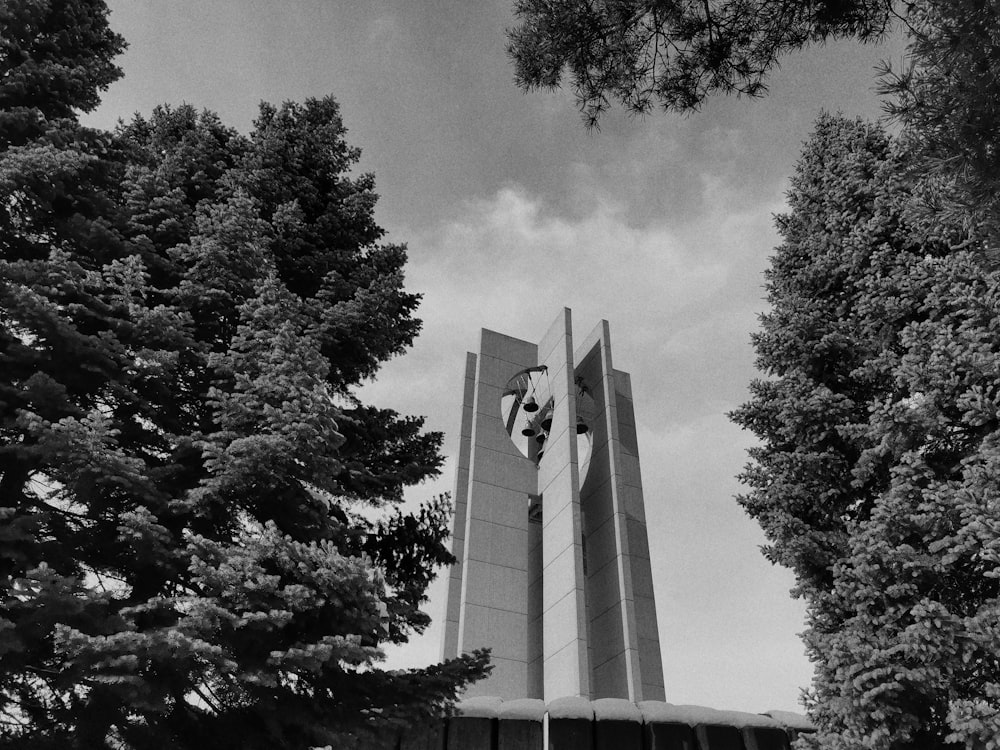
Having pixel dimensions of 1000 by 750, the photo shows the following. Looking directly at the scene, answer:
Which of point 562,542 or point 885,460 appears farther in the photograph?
point 562,542

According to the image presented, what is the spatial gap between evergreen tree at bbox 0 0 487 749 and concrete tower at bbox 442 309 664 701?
11.6 m

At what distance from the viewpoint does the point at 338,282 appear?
25.5ft

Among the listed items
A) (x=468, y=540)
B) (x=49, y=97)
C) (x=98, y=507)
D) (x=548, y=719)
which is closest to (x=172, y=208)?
(x=49, y=97)

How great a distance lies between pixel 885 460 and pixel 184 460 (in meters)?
6.99

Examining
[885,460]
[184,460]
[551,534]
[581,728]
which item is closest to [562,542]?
[551,534]

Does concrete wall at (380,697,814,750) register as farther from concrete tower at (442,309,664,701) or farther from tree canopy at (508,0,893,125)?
concrete tower at (442,309,664,701)

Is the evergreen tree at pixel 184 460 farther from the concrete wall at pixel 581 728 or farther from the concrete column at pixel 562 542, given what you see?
the concrete column at pixel 562 542

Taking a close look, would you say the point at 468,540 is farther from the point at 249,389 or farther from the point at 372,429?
the point at 249,389

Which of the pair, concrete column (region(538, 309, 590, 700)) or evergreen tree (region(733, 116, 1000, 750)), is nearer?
evergreen tree (region(733, 116, 1000, 750))

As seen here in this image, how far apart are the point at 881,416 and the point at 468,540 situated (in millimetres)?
14500

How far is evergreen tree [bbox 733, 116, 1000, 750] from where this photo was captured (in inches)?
225

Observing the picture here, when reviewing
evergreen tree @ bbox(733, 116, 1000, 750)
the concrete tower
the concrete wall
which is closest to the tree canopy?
evergreen tree @ bbox(733, 116, 1000, 750)

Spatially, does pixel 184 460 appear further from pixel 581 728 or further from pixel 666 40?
pixel 666 40

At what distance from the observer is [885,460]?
732 centimetres
